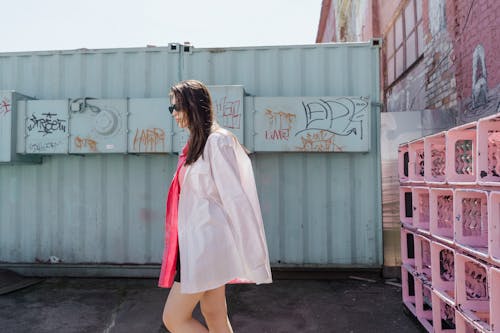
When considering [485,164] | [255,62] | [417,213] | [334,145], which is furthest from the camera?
[255,62]

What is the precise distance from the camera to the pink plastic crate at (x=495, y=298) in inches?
82.7

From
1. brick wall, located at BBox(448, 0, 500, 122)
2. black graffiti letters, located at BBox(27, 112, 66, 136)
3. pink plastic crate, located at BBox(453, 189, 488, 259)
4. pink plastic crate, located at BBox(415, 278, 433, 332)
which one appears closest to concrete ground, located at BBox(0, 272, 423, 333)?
pink plastic crate, located at BBox(415, 278, 433, 332)

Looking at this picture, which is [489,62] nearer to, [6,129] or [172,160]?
[172,160]

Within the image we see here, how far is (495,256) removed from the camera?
2092 millimetres

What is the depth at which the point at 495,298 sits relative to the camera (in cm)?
213

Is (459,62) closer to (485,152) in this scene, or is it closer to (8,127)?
(485,152)

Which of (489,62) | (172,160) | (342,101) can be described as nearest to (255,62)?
(342,101)

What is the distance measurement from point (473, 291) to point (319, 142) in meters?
2.38

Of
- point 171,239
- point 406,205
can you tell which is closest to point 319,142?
point 406,205

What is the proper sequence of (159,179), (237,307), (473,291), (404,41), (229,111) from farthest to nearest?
(404,41)
(159,179)
(229,111)
(237,307)
(473,291)

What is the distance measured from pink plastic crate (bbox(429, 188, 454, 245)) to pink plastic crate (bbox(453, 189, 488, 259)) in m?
0.22

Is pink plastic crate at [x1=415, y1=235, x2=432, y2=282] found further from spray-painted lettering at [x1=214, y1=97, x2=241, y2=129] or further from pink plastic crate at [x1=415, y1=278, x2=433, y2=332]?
spray-painted lettering at [x1=214, y1=97, x2=241, y2=129]

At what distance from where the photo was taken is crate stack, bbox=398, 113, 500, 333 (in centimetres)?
222

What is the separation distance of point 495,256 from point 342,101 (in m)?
2.85
